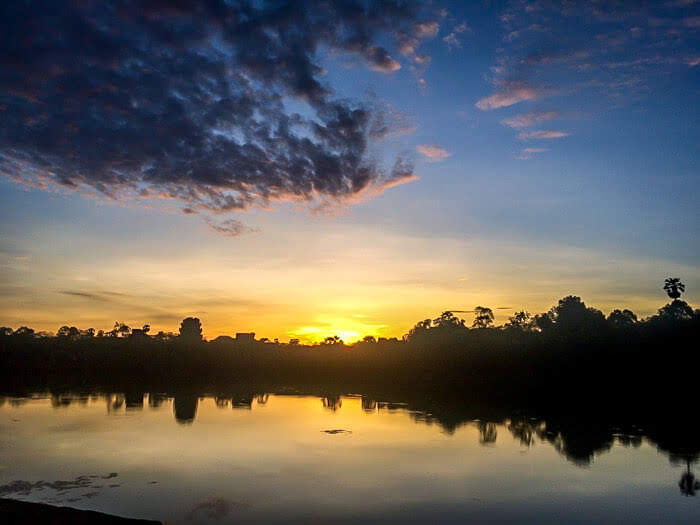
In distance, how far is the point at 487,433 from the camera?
32.7 metres

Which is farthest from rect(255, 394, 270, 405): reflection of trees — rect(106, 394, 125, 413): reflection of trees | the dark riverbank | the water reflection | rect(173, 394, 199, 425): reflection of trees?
the dark riverbank

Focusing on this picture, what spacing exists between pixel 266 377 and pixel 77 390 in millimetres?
32470

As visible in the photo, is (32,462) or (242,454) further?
(242,454)

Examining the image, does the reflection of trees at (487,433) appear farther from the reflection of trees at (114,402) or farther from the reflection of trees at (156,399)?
the reflection of trees at (114,402)

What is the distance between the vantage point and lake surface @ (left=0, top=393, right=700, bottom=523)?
55.5ft

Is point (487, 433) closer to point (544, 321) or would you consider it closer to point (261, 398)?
point (261, 398)

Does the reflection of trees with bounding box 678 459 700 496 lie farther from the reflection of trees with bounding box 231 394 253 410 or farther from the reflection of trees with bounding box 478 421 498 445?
the reflection of trees with bounding box 231 394 253 410

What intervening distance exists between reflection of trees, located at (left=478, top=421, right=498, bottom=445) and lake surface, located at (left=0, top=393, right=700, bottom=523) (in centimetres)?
8

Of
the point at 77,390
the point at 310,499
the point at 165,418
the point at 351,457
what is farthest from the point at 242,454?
the point at 77,390

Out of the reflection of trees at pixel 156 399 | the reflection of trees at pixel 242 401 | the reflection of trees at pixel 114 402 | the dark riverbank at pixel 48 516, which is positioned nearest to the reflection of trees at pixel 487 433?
the reflection of trees at pixel 242 401

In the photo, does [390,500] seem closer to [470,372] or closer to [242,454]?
[242,454]

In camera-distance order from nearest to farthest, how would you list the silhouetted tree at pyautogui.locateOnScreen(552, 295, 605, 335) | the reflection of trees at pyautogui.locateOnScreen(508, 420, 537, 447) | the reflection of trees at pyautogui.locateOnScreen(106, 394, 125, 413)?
the reflection of trees at pyautogui.locateOnScreen(508, 420, 537, 447), the reflection of trees at pyautogui.locateOnScreen(106, 394, 125, 413), the silhouetted tree at pyautogui.locateOnScreen(552, 295, 605, 335)

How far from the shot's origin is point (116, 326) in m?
176

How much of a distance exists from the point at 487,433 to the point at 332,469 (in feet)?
45.3
